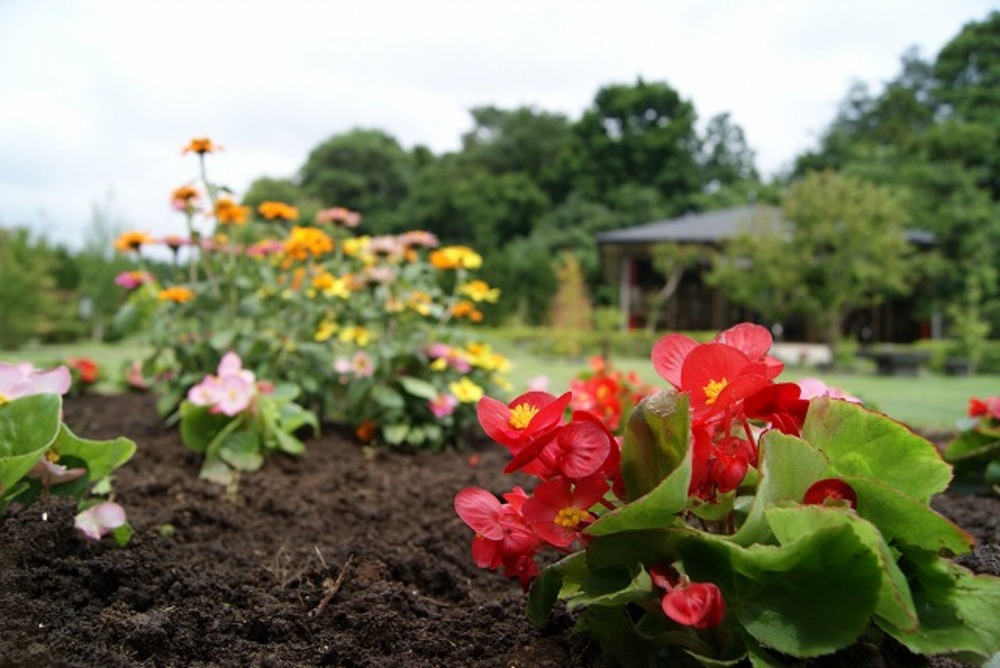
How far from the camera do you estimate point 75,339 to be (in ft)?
45.4

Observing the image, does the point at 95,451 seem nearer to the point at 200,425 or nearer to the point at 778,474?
the point at 778,474

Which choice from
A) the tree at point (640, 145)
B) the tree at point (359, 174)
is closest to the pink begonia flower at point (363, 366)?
the tree at point (640, 145)

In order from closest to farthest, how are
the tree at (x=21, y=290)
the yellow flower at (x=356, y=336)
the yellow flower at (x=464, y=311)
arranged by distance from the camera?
the yellow flower at (x=356, y=336) → the yellow flower at (x=464, y=311) → the tree at (x=21, y=290)

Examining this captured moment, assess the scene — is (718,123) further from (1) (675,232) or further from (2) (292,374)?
(2) (292,374)

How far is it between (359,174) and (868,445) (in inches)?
1492

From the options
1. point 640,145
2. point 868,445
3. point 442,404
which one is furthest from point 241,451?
point 640,145

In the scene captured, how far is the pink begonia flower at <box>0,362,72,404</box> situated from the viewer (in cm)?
117

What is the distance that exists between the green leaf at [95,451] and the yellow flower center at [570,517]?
76 centimetres

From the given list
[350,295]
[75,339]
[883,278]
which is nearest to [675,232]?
[883,278]

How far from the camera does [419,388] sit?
10.0ft

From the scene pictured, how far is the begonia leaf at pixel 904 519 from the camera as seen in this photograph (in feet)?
2.27

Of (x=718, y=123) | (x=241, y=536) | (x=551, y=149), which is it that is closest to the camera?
(x=241, y=536)

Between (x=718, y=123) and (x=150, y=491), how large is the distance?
3370 cm

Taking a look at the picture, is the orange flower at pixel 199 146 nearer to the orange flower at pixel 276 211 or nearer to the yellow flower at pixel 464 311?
the orange flower at pixel 276 211
